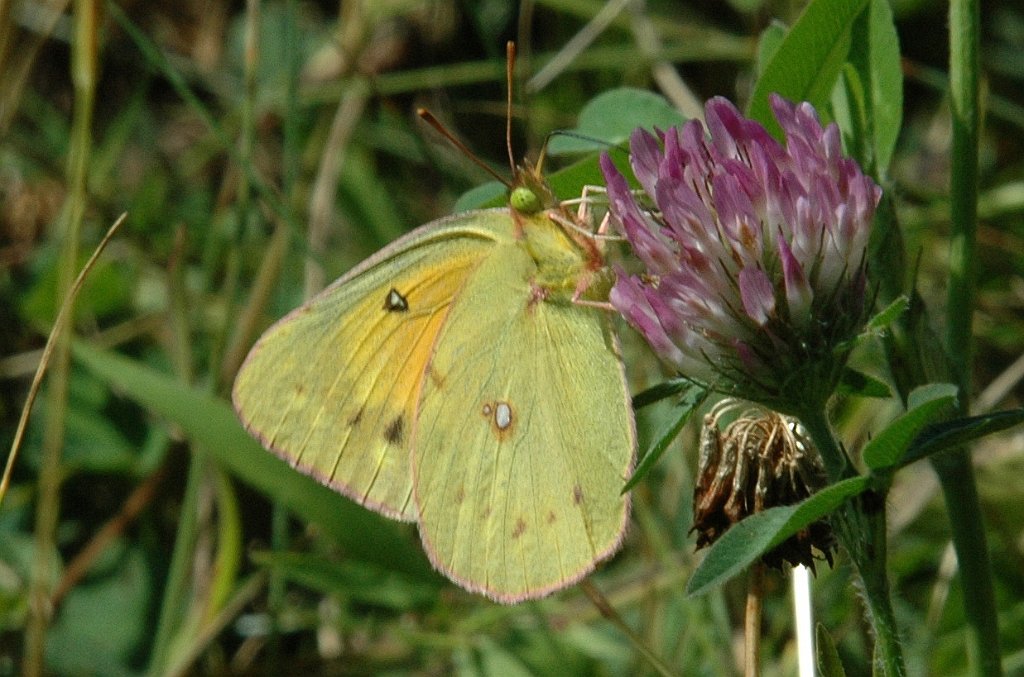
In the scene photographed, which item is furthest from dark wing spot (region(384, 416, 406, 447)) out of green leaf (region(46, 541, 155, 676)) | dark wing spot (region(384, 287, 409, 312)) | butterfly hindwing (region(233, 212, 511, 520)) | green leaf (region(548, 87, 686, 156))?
green leaf (region(46, 541, 155, 676))

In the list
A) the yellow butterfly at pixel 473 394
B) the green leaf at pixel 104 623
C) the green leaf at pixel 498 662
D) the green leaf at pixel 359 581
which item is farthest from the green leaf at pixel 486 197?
the green leaf at pixel 104 623

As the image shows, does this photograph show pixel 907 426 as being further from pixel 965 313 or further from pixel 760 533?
pixel 965 313

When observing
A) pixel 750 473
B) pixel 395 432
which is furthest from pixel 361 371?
pixel 750 473

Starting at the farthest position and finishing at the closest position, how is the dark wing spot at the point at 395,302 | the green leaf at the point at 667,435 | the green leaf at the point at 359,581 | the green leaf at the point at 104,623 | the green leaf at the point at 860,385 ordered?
1. the green leaf at the point at 104,623
2. the green leaf at the point at 359,581
3. the dark wing spot at the point at 395,302
4. the green leaf at the point at 860,385
5. the green leaf at the point at 667,435

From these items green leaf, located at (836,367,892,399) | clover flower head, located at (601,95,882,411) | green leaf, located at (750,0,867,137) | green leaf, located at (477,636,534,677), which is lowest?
green leaf, located at (477,636,534,677)

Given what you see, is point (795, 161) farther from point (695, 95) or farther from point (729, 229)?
point (695, 95)

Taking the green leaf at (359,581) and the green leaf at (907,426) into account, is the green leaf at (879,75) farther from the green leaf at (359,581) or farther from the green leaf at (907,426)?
the green leaf at (359,581)

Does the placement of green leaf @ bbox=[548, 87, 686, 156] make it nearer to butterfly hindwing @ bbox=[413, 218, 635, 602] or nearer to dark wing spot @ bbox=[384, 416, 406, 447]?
butterfly hindwing @ bbox=[413, 218, 635, 602]
